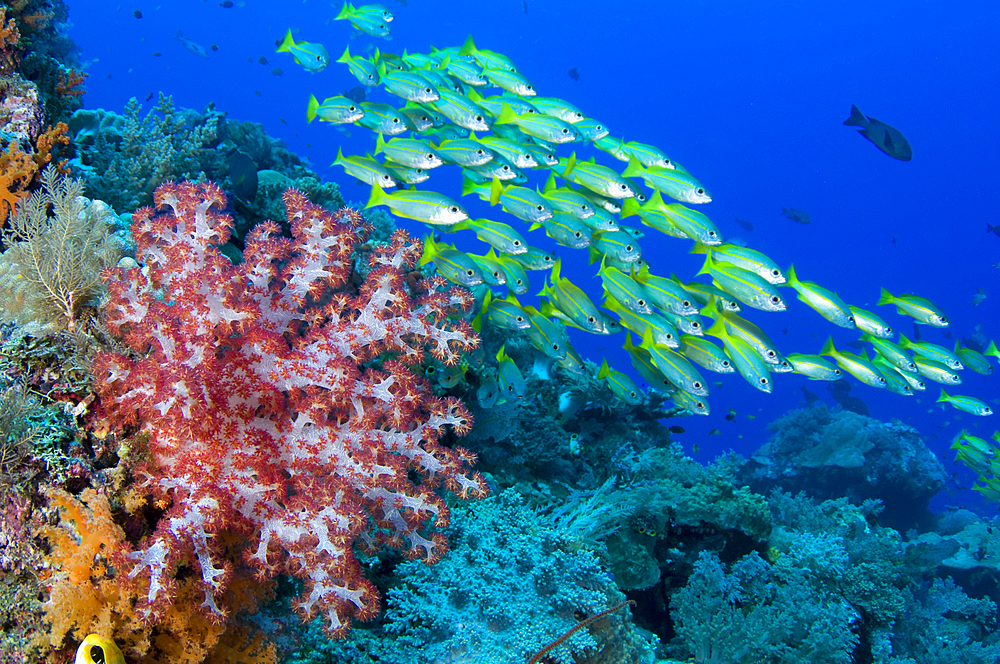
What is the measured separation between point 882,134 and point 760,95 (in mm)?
128800

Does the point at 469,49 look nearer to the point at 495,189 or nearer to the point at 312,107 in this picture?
the point at 312,107

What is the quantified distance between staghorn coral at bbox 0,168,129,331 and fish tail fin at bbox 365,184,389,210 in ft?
8.07

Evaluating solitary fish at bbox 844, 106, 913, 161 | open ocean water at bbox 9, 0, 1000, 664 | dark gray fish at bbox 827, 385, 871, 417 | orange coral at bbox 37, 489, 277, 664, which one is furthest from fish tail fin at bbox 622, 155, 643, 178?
open ocean water at bbox 9, 0, 1000, 664

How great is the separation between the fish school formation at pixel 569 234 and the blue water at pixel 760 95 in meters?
80.7

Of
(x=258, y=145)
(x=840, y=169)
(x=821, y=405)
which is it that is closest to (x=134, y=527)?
(x=258, y=145)

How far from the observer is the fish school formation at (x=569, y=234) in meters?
5.17

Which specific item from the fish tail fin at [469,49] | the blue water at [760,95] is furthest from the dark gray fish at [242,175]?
the blue water at [760,95]

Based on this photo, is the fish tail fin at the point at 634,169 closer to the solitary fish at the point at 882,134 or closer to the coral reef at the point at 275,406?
the coral reef at the point at 275,406

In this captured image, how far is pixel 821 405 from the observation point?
1733 centimetres

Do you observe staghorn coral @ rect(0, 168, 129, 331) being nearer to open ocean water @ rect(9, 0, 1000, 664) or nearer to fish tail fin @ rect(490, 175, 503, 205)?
fish tail fin @ rect(490, 175, 503, 205)

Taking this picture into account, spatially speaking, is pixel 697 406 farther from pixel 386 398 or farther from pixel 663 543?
pixel 386 398

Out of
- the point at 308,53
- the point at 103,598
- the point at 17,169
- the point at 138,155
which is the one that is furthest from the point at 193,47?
the point at 103,598

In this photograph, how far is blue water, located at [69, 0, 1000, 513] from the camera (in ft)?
309

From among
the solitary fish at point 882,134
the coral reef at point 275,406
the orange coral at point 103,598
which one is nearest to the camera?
the orange coral at point 103,598
